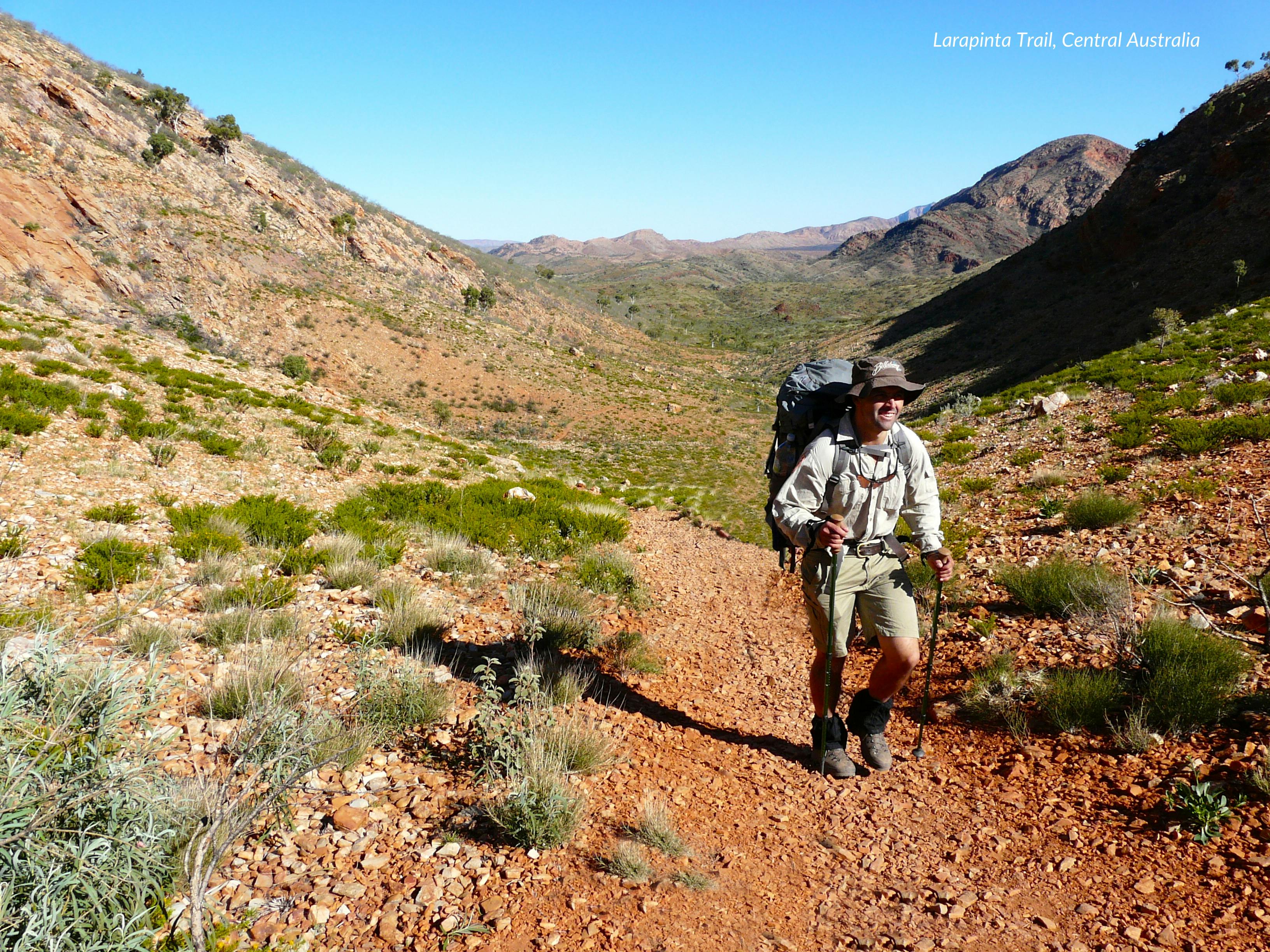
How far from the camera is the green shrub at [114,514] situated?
6.81 m

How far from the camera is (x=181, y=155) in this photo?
121ft

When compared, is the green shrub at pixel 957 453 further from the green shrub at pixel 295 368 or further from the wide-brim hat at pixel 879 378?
the green shrub at pixel 295 368

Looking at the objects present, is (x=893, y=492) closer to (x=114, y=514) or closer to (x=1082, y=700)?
→ (x=1082, y=700)


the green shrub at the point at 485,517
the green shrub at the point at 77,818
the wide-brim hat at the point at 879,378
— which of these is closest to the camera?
the green shrub at the point at 77,818

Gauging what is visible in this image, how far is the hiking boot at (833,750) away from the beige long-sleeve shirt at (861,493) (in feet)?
4.27

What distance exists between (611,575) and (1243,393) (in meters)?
10.4

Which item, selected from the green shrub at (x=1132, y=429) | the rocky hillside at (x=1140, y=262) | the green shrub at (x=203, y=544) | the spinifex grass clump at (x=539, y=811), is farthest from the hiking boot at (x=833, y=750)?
the rocky hillside at (x=1140, y=262)

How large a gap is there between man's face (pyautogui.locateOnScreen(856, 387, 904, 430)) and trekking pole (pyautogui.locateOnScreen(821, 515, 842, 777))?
580mm

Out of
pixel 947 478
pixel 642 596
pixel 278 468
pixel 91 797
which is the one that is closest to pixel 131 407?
pixel 278 468

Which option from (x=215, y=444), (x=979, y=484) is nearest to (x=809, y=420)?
(x=979, y=484)

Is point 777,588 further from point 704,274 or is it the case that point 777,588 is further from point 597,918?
point 704,274

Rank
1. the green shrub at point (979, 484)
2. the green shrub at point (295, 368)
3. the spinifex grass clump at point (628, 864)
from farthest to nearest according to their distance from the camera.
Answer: the green shrub at point (295, 368)
the green shrub at point (979, 484)
the spinifex grass clump at point (628, 864)

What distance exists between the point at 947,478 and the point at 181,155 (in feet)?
152

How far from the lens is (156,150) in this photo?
34.3m
